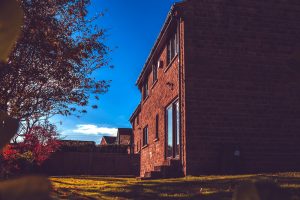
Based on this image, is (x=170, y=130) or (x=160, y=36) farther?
(x=160, y=36)

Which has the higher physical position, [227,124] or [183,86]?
[183,86]

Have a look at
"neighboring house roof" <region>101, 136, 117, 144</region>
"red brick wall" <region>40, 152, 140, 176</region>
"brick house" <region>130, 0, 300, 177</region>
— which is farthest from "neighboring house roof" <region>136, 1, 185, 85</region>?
"neighboring house roof" <region>101, 136, 117, 144</region>

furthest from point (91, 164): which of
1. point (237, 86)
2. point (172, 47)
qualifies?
point (237, 86)

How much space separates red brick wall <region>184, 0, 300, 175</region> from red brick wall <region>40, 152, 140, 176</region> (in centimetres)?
1758

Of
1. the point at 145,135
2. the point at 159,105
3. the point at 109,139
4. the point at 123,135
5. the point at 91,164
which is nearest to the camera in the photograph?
the point at 159,105

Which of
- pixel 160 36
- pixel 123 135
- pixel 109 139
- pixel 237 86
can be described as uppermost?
pixel 160 36

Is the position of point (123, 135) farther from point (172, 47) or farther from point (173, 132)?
point (173, 132)

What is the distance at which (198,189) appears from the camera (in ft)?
24.9

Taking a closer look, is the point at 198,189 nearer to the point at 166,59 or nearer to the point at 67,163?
the point at 166,59

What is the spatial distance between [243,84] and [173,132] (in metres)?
3.36

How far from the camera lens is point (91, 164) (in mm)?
28422

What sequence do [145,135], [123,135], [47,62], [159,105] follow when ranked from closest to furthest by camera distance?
[47,62], [159,105], [145,135], [123,135]

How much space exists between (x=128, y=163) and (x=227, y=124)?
723 inches

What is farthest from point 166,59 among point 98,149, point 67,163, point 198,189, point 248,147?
point 98,149
